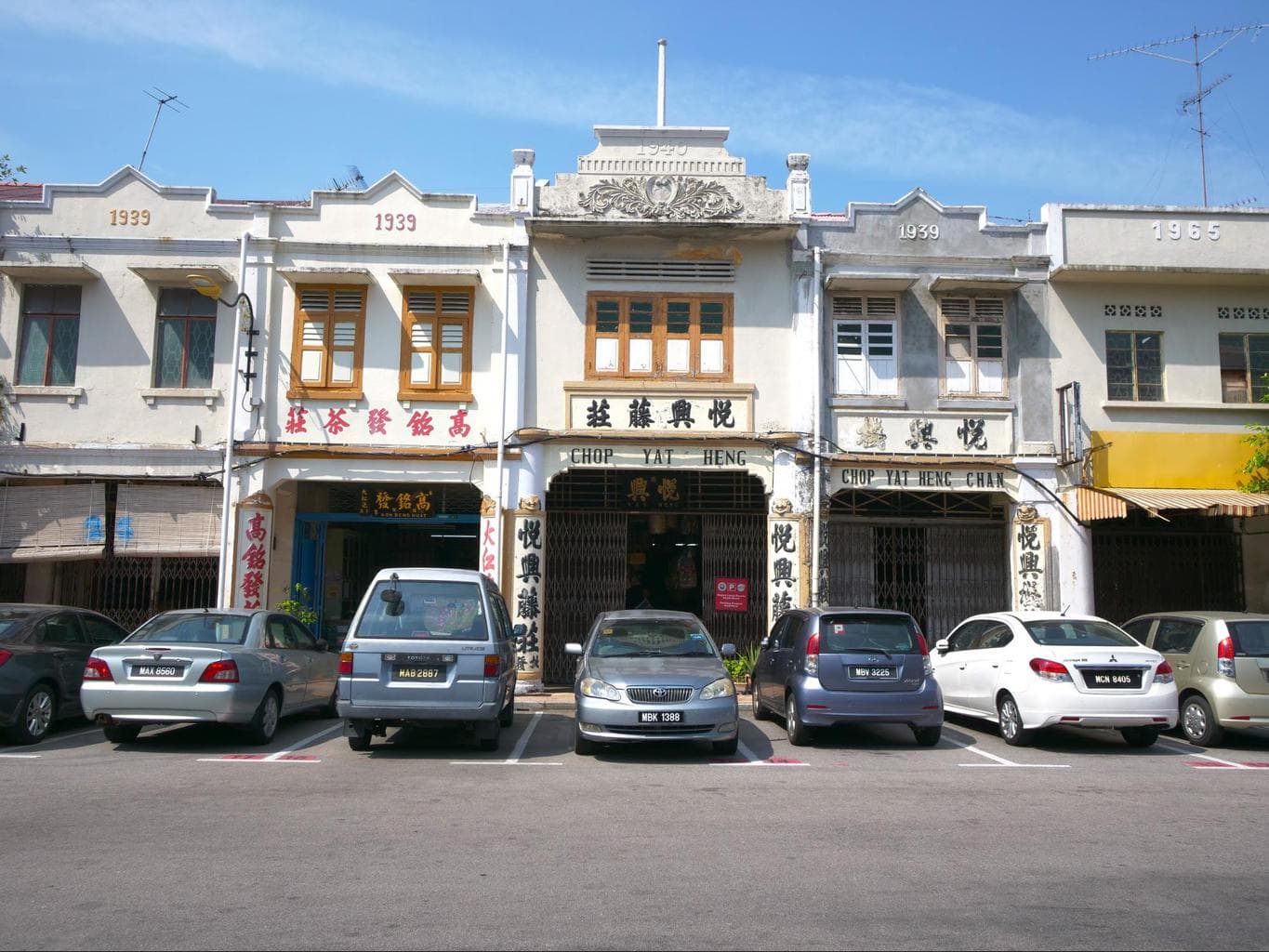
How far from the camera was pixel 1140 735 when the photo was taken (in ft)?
39.3

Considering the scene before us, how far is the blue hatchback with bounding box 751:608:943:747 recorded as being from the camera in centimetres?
1141

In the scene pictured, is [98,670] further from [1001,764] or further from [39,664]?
[1001,764]

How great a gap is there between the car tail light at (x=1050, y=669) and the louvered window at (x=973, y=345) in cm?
699

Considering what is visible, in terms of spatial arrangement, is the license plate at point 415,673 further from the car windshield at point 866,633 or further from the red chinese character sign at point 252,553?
the red chinese character sign at point 252,553

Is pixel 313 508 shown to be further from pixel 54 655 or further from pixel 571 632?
pixel 54 655

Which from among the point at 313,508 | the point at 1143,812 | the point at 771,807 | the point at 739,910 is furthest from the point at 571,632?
the point at 739,910

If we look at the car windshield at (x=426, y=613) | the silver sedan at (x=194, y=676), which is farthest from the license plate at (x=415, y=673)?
the silver sedan at (x=194, y=676)

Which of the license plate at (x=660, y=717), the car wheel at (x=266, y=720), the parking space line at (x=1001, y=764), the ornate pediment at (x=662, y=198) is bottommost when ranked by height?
the parking space line at (x=1001, y=764)

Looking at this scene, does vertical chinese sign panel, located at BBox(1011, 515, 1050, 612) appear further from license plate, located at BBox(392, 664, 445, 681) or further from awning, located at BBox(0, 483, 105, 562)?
awning, located at BBox(0, 483, 105, 562)

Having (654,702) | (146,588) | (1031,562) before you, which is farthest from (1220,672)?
(146,588)

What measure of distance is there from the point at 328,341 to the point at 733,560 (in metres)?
7.88

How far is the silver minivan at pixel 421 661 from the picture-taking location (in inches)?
417

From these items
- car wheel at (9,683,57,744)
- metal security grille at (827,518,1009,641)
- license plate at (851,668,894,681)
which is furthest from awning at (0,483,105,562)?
license plate at (851,668,894,681)

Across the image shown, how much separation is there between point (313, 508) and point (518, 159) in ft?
23.9
